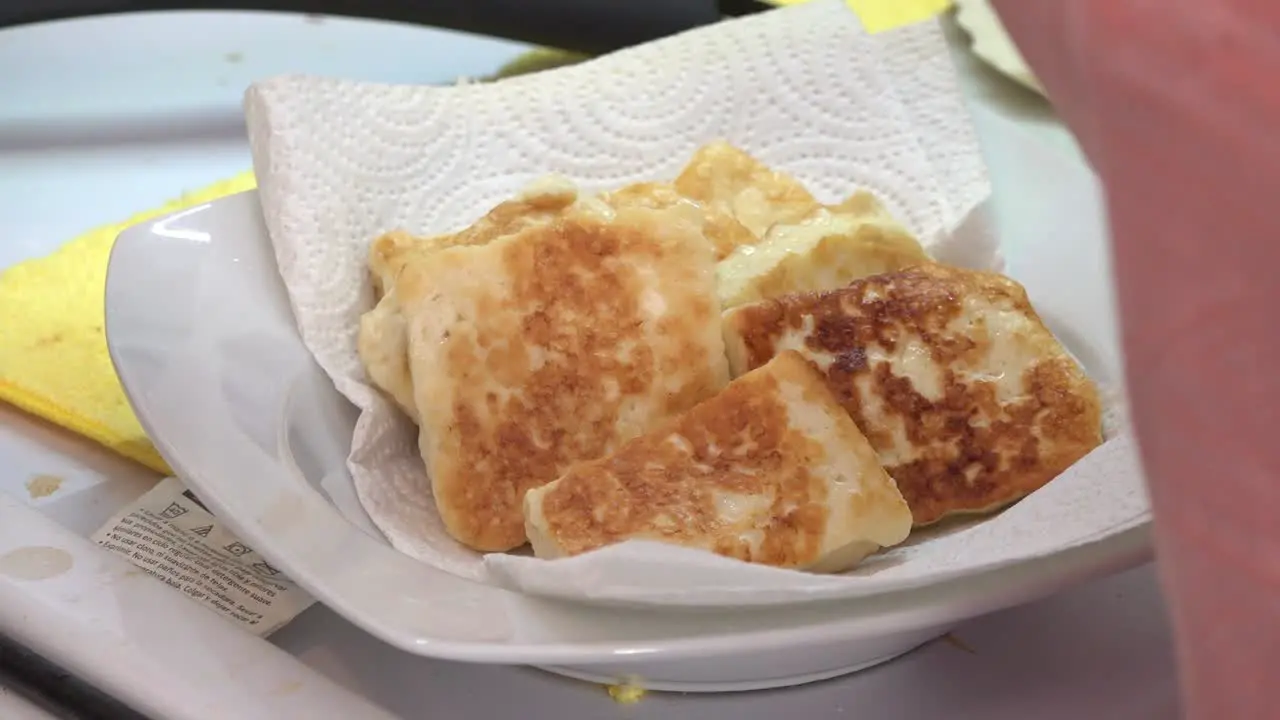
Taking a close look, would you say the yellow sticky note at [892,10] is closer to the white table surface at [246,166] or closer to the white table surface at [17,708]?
the white table surface at [246,166]

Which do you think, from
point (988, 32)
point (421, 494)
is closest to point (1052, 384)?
point (421, 494)

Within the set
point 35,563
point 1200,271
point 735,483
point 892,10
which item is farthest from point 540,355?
point 892,10

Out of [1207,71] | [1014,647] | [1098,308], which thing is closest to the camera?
[1207,71]

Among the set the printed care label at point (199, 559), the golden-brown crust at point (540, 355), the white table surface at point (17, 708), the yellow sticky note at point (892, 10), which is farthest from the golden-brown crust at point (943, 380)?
Answer: the yellow sticky note at point (892, 10)

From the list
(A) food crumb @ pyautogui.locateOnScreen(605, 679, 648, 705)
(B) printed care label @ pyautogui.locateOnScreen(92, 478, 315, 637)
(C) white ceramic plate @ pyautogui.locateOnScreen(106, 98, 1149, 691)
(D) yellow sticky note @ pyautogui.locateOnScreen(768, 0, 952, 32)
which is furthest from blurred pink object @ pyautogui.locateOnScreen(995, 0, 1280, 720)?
(D) yellow sticky note @ pyautogui.locateOnScreen(768, 0, 952, 32)

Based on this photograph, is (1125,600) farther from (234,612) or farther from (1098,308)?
(234,612)

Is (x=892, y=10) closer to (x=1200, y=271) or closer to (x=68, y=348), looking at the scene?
(x=68, y=348)
